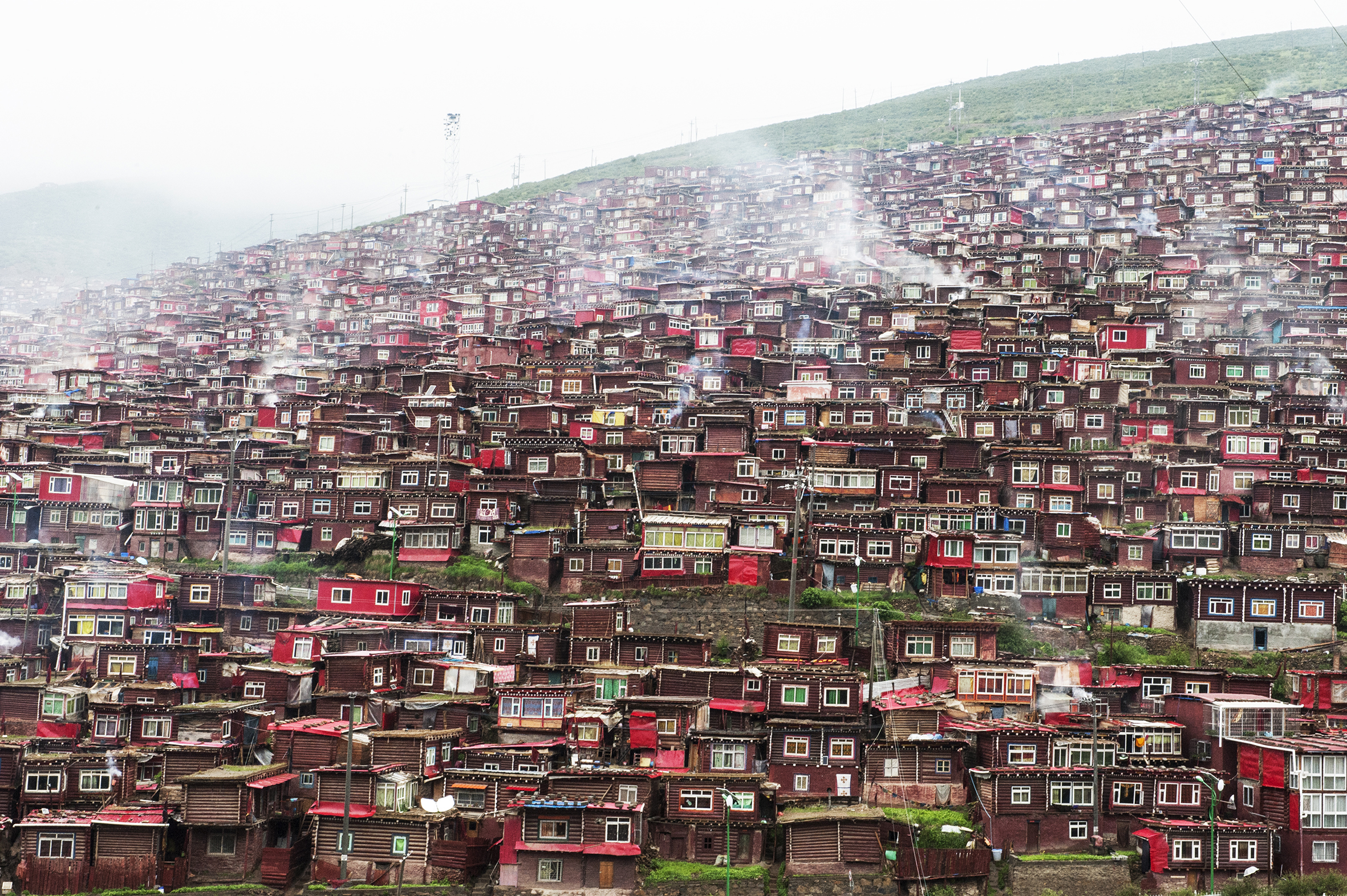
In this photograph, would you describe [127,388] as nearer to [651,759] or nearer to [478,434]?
[478,434]

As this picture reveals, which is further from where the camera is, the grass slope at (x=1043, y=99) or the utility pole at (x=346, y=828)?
the grass slope at (x=1043, y=99)

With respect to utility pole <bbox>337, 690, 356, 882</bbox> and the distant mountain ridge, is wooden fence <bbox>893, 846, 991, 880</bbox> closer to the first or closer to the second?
utility pole <bbox>337, 690, 356, 882</bbox>

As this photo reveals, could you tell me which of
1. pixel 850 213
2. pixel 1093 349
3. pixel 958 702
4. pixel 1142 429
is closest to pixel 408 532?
pixel 958 702

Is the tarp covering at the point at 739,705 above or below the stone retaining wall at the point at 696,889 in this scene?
above

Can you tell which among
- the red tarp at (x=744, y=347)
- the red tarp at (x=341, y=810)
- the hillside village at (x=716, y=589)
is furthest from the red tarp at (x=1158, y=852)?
the red tarp at (x=744, y=347)

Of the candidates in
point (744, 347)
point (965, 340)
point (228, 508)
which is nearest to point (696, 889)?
point (228, 508)

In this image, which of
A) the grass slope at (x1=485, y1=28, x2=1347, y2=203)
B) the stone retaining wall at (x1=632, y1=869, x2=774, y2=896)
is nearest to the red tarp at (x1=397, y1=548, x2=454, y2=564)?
the stone retaining wall at (x1=632, y1=869, x2=774, y2=896)

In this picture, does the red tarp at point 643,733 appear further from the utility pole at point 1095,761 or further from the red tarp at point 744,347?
the red tarp at point 744,347
